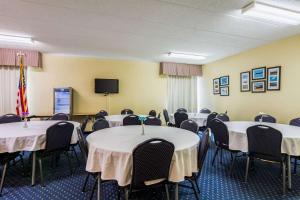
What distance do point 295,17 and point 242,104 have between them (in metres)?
2.96

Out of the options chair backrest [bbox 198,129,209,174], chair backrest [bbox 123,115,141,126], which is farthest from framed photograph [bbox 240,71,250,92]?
chair backrest [bbox 198,129,209,174]

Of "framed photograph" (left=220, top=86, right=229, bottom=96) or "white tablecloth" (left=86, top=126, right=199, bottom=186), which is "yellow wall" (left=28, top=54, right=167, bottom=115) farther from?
"white tablecloth" (left=86, top=126, right=199, bottom=186)

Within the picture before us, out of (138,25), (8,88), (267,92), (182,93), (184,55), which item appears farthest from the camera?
(182,93)

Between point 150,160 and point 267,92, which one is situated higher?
point 267,92

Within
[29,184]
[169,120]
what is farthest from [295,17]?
[29,184]

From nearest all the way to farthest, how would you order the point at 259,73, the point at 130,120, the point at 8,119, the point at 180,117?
the point at 130,120 < the point at 8,119 < the point at 259,73 < the point at 180,117

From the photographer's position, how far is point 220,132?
3.15 meters

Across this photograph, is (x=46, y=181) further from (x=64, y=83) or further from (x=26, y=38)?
(x=64, y=83)

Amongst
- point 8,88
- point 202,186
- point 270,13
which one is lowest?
point 202,186

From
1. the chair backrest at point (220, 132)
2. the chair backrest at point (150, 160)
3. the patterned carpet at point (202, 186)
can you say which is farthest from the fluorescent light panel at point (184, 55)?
the chair backrest at point (150, 160)

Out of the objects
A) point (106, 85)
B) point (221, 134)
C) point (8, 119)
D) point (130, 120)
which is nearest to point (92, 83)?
point (106, 85)

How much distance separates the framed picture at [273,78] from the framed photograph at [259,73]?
13 cm

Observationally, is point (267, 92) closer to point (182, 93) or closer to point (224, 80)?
point (224, 80)

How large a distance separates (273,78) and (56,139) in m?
4.92
